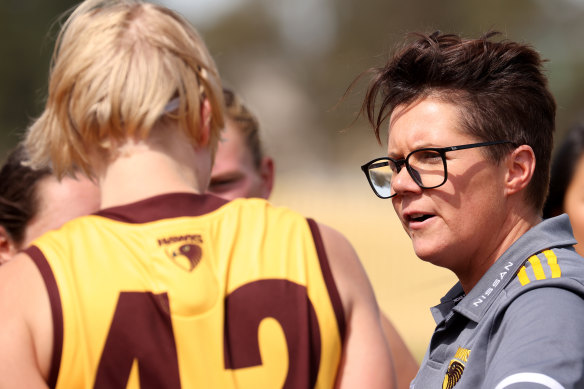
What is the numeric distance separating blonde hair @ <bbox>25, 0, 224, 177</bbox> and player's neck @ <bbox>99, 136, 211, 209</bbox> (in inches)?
1.7

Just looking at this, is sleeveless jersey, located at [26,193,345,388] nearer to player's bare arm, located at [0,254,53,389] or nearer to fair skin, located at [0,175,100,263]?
player's bare arm, located at [0,254,53,389]

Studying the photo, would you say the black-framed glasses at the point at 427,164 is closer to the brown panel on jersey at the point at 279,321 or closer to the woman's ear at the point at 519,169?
the woman's ear at the point at 519,169

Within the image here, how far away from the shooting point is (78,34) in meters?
2.11

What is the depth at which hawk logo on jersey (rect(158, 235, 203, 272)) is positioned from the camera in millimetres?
1884

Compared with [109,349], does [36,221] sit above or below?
below

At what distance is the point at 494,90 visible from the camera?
6.31ft

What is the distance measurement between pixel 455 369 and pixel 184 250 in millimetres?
687

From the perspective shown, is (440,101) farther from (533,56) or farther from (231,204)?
(231,204)

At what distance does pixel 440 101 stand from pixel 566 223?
42 centimetres

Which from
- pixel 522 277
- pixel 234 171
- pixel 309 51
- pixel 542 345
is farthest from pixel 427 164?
pixel 309 51

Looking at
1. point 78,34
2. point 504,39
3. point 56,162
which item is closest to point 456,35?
point 504,39

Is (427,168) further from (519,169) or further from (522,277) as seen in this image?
(522,277)

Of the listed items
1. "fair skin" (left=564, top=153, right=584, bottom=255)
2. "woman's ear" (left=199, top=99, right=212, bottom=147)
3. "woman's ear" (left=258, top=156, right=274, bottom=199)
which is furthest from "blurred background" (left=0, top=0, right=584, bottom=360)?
"woman's ear" (left=199, top=99, right=212, bottom=147)

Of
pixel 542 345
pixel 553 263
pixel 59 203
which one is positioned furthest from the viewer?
pixel 59 203
